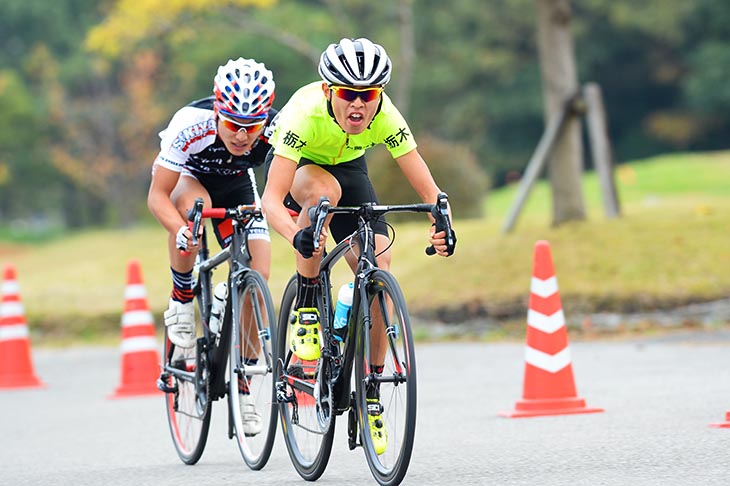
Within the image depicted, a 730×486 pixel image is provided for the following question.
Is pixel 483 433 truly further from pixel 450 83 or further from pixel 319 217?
pixel 450 83

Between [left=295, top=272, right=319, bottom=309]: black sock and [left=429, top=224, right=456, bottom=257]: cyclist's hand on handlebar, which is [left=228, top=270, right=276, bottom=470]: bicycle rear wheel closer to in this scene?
[left=295, top=272, right=319, bottom=309]: black sock

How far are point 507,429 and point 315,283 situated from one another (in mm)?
2136

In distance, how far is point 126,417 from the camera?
11.0 meters

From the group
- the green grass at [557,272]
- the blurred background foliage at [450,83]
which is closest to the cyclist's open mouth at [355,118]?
the green grass at [557,272]

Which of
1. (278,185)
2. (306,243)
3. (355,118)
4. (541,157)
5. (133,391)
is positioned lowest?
(133,391)

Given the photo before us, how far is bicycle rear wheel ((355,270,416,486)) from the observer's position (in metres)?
6.02

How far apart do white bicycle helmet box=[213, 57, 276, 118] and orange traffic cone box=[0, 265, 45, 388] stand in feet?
21.6

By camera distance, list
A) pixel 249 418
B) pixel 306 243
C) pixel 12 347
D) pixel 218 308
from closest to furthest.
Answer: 1. pixel 306 243
2. pixel 249 418
3. pixel 218 308
4. pixel 12 347

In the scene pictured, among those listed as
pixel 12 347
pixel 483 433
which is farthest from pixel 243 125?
pixel 12 347

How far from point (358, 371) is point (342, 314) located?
420 mm

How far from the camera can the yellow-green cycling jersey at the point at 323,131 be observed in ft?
22.5

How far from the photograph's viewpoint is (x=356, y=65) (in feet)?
21.5

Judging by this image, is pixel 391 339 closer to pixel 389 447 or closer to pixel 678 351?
pixel 389 447

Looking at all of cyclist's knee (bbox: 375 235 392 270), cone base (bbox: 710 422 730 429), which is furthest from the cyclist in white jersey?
cone base (bbox: 710 422 730 429)
